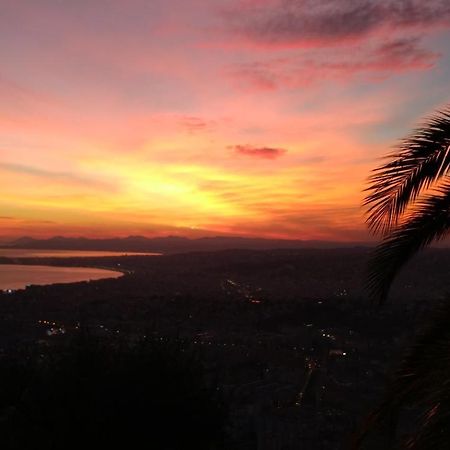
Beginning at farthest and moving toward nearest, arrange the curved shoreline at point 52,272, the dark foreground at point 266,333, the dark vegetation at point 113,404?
the curved shoreline at point 52,272
the dark foreground at point 266,333
the dark vegetation at point 113,404

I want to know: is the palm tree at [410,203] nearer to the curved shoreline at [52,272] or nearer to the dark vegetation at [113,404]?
the dark vegetation at [113,404]

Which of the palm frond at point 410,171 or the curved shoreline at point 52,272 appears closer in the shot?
the palm frond at point 410,171

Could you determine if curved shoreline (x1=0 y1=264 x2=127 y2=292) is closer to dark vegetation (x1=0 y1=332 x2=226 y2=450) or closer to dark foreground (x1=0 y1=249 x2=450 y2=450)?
dark foreground (x1=0 y1=249 x2=450 y2=450)

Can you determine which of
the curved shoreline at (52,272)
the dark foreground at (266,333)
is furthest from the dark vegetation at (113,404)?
the curved shoreline at (52,272)

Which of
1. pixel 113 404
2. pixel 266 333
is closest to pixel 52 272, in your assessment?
pixel 266 333

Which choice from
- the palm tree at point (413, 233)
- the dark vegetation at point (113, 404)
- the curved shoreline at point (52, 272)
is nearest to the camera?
the palm tree at point (413, 233)

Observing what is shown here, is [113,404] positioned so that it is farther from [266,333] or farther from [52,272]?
[52,272]

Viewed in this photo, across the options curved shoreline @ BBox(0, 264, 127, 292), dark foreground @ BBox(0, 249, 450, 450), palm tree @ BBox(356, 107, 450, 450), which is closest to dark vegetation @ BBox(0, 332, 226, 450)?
dark foreground @ BBox(0, 249, 450, 450)
